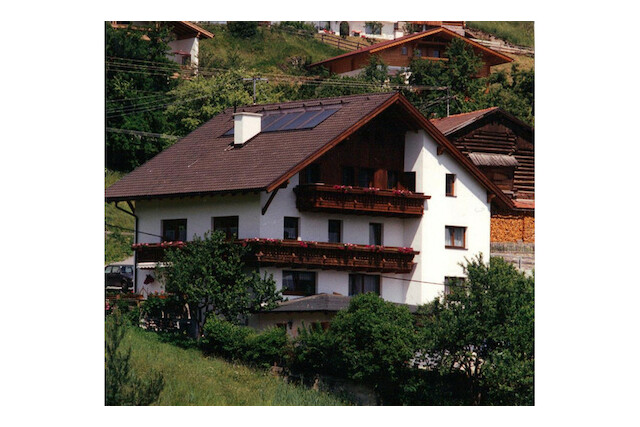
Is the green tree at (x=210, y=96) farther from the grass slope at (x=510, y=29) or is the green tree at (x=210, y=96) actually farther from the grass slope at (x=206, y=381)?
the grass slope at (x=510, y=29)

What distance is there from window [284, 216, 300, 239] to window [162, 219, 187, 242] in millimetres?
2710

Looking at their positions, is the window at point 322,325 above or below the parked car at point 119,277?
below

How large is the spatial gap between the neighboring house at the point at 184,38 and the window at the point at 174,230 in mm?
4026

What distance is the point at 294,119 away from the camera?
39.7 m

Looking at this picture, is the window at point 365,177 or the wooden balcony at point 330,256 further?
the window at point 365,177

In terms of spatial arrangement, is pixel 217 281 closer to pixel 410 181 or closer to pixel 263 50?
pixel 410 181

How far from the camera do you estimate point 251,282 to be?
36531 mm

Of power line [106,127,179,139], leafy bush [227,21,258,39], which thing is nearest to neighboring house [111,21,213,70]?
leafy bush [227,21,258,39]

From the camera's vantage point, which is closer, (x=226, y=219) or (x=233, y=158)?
(x=226, y=219)

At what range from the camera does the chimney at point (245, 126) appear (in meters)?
A: 39.5

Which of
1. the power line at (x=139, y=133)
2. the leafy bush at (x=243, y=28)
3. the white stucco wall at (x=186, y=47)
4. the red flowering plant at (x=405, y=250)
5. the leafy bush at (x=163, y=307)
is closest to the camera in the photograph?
the leafy bush at (x=243, y=28)

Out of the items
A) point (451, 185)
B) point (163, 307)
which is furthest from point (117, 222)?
point (451, 185)

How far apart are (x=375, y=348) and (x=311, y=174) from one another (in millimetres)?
6122

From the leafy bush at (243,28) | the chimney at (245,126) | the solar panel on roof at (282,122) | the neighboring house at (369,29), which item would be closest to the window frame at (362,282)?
the solar panel on roof at (282,122)
